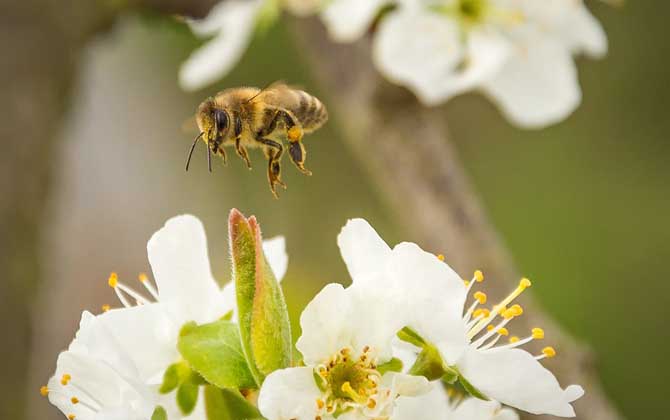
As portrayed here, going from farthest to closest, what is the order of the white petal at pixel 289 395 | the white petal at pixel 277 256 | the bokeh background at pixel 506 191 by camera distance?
the bokeh background at pixel 506 191
the white petal at pixel 277 256
the white petal at pixel 289 395

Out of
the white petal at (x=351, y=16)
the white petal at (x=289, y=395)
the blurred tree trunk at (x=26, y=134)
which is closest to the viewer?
the white petal at (x=289, y=395)

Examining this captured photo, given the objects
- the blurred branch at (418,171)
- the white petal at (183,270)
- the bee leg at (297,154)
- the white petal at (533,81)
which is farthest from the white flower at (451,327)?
the white petal at (533,81)

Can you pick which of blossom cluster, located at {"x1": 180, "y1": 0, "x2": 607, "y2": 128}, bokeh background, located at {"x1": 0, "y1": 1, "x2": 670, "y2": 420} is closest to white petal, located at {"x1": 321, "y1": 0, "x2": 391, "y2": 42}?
blossom cluster, located at {"x1": 180, "y1": 0, "x2": 607, "y2": 128}

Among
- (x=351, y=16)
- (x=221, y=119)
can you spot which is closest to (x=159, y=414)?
(x=221, y=119)

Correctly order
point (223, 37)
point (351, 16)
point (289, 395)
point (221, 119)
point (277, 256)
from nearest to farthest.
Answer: point (289, 395) < point (277, 256) < point (221, 119) < point (351, 16) < point (223, 37)

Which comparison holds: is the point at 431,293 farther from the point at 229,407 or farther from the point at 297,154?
the point at 297,154

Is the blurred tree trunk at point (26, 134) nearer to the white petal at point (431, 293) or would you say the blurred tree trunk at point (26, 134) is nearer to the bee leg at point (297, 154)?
the bee leg at point (297, 154)
